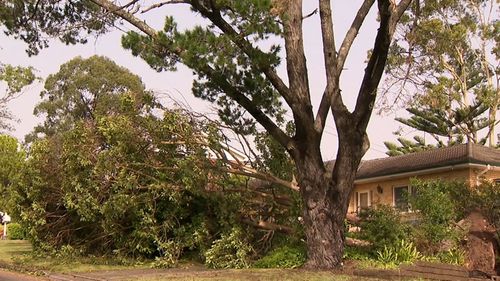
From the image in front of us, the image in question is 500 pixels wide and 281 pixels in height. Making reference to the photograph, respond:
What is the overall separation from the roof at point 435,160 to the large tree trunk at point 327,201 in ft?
32.6

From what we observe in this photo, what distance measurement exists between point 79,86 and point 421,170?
31964 millimetres

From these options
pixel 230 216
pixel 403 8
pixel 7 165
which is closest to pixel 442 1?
pixel 403 8

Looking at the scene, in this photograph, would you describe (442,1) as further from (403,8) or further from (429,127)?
(429,127)

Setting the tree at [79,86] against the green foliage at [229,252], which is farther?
the tree at [79,86]

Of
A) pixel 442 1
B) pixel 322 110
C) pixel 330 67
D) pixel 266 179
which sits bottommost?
pixel 266 179

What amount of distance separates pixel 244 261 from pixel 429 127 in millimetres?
27177

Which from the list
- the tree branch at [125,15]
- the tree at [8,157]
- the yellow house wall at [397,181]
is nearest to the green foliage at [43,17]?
the tree branch at [125,15]

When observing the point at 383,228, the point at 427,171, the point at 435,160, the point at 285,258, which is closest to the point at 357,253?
the point at 383,228

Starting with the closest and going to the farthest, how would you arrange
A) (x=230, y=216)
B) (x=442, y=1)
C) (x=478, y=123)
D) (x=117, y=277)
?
(x=117, y=277) → (x=230, y=216) → (x=442, y=1) → (x=478, y=123)

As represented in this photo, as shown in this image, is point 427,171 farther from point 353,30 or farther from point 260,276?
point 260,276

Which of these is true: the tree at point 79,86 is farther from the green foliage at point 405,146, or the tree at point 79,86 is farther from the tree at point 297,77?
the tree at point 297,77

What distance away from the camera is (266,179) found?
16.5m

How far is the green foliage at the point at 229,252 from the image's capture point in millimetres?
15672

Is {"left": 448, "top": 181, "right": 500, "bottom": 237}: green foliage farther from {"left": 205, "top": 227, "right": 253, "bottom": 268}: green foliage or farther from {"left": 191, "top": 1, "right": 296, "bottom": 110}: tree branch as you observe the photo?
{"left": 191, "top": 1, "right": 296, "bottom": 110}: tree branch
